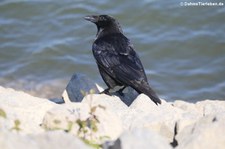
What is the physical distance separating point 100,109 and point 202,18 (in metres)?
7.93

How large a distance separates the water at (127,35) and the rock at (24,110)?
4615mm

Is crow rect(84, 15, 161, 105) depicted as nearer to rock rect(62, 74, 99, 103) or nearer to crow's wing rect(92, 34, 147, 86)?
crow's wing rect(92, 34, 147, 86)

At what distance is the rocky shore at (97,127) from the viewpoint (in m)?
3.70

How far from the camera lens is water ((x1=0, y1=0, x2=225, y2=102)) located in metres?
→ 10.7

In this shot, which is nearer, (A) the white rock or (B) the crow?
(A) the white rock

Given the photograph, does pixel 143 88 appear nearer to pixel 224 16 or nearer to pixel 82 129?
pixel 82 129

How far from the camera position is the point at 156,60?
37.4 ft

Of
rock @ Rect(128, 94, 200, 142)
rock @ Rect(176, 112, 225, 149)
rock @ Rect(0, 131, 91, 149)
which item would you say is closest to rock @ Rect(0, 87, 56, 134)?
rock @ Rect(0, 131, 91, 149)

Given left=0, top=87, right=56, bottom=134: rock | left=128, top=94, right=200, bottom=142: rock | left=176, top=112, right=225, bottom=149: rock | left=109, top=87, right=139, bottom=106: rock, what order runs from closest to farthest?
left=176, top=112, right=225, bottom=149: rock, left=0, top=87, right=56, bottom=134: rock, left=128, top=94, right=200, bottom=142: rock, left=109, top=87, right=139, bottom=106: rock

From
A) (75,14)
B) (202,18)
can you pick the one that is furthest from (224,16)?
(75,14)

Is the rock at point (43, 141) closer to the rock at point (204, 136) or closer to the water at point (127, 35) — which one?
the rock at point (204, 136)

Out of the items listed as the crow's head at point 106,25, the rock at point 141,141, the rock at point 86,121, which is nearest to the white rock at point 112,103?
the rock at point 86,121

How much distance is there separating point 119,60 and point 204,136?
3.40 meters

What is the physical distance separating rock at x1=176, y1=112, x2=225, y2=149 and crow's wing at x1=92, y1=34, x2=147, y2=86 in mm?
2842
